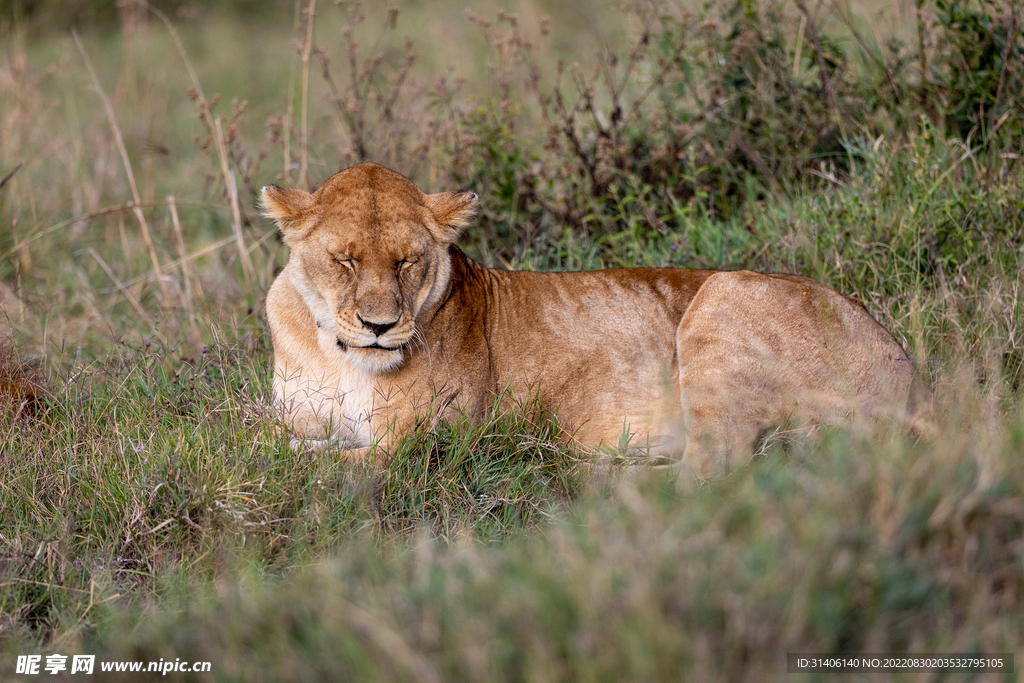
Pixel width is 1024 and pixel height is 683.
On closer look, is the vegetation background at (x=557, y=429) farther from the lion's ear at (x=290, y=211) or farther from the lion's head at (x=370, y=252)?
the lion's ear at (x=290, y=211)

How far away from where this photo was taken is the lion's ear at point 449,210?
386cm

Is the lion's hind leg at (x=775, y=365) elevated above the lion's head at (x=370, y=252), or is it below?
below

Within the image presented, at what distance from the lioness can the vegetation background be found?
0.21 meters

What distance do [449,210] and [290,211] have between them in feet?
2.08

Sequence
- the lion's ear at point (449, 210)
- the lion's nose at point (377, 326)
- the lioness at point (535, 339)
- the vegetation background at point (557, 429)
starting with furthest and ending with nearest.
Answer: the lion's ear at point (449, 210) → the lioness at point (535, 339) → the lion's nose at point (377, 326) → the vegetation background at point (557, 429)

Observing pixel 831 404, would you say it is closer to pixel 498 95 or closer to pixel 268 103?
pixel 498 95

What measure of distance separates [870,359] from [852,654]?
2134 millimetres

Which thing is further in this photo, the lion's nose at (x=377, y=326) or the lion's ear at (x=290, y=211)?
the lion's ear at (x=290, y=211)

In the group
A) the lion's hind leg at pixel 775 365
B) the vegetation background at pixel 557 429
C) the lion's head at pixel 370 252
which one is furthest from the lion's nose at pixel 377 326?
the lion's hind leg at pixel 775 365

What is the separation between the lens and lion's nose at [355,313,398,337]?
3.47 m

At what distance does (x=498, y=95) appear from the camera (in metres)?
6.53

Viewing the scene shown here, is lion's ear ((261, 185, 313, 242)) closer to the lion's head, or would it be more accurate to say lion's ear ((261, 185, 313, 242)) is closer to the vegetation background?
the lion's head

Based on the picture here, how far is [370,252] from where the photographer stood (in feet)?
11.7

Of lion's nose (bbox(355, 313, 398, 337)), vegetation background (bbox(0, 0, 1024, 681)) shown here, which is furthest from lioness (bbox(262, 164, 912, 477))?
vegetation background (bbox(0, 0, 1024, 681))
